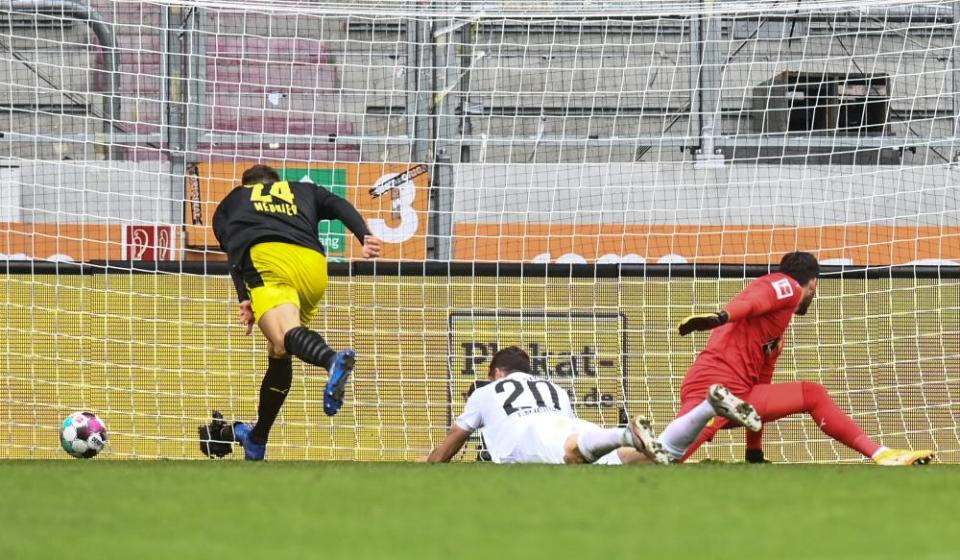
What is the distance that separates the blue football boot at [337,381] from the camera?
21.5ft

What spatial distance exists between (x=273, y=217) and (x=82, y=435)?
8.84ft

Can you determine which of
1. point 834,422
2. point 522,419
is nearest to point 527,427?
point 522,419

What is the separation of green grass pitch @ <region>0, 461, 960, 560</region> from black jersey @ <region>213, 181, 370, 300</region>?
1851 mm

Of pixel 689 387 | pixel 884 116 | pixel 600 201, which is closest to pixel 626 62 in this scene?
pixel 600 201

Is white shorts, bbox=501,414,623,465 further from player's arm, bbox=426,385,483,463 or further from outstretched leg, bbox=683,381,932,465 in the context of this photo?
outstretched leg, bbox=683,381,932,465

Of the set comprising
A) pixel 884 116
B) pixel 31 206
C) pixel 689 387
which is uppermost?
pixel 884 116

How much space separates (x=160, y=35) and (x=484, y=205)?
261cm

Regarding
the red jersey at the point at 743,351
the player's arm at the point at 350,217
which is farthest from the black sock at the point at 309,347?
the red jersey at the point at 743,351

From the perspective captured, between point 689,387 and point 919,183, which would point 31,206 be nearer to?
point 689,387

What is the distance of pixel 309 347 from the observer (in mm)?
6945

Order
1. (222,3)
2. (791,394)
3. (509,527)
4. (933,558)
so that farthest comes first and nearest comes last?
(222,3), (791,394), (509,527), (933,558)

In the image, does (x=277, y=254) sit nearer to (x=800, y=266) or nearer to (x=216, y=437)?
(x=800, y=266)

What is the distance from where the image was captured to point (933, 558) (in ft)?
11.4

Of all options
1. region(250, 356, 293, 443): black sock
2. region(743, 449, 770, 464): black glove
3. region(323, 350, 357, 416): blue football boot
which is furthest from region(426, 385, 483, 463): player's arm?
region(743, 449, 770, 464): black glove
